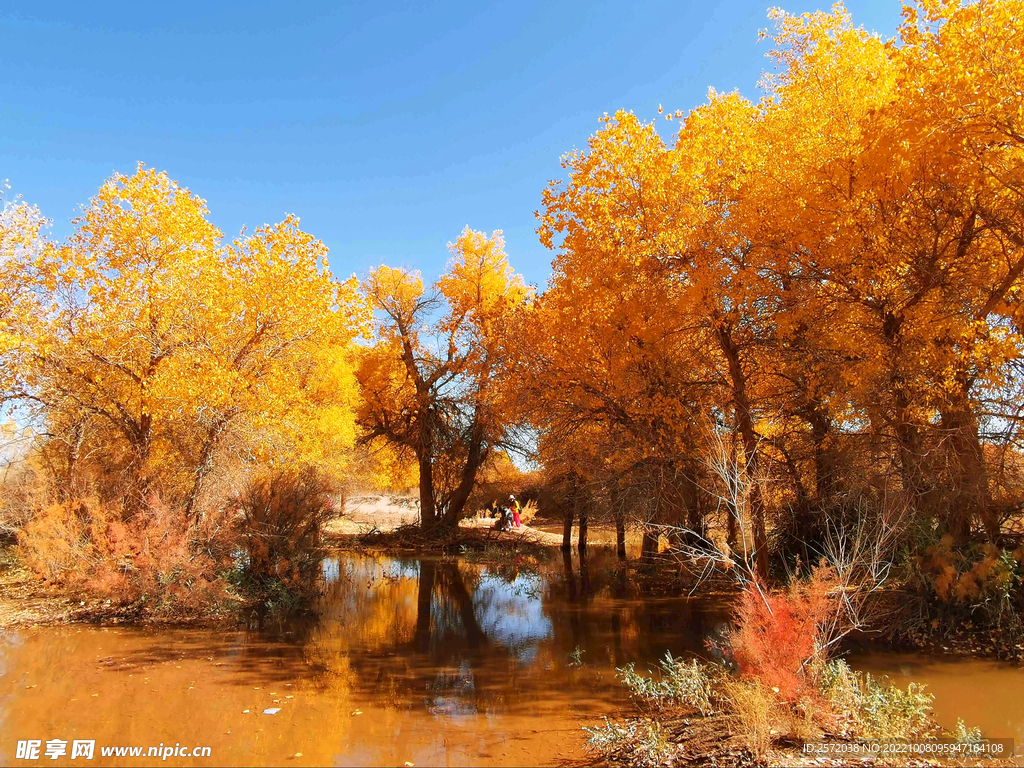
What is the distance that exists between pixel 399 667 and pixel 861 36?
41.2 feet

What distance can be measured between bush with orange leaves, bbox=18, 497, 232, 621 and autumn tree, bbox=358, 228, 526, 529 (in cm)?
1091

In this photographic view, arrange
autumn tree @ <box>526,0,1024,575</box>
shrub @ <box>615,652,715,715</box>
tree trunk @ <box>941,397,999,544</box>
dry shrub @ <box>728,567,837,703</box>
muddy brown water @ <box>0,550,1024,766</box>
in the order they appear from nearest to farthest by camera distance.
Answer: dry shrub @ <box>728,567,837,703</box>
muddy brown water @ <box>0,550,1024,766</box>
shrub @ <box>615,652,715,715</box>
autumn tree @ <box>526,0,1024,575</box>
tree trunk @ <box>941,397,999,544</box>

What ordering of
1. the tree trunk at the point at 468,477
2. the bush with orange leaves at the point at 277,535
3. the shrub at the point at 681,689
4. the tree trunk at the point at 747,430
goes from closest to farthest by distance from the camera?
1. the shrub at the point at 681,689
2. the tree trunk at the point at 747,430
3. the bush with orange leaves at the point at 277,535
4. the tree trunk at the point at 468,477

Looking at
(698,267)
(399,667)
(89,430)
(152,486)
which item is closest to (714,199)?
(698,267)

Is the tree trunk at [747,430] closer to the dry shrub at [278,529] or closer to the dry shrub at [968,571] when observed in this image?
the dry shrub at [968,571]

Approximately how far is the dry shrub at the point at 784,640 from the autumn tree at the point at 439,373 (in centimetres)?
1468

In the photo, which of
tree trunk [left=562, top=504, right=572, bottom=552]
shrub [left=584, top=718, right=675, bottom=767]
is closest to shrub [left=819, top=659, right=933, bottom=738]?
shrub [left=584, top=718, right=675, bottom=767]

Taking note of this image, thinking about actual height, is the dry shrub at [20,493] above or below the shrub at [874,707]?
above

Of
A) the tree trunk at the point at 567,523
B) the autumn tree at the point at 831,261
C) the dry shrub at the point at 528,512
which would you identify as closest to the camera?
the autumn tree at the point at 831,261

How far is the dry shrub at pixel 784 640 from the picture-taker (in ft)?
18.6

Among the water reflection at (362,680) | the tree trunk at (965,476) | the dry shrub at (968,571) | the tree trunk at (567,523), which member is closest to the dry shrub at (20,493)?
the water reflection at (362,680)

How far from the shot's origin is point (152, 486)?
1133 cm

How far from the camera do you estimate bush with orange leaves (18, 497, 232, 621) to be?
10.5 metres

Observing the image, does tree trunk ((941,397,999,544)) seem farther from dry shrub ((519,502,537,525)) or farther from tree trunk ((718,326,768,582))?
dry shrub ((519,502,537,525))
